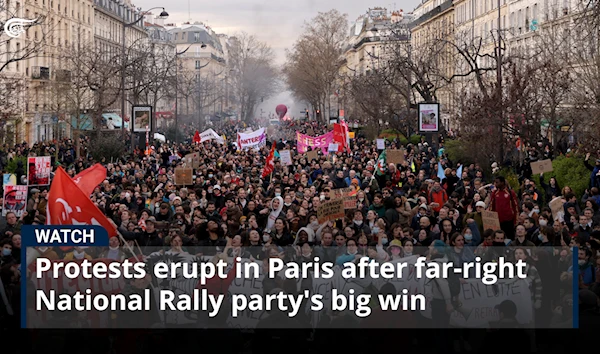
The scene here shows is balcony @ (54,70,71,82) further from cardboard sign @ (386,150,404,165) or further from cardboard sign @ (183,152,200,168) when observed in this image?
cardboard sign @ (386,150,404,165)

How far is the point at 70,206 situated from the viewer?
11102 mm

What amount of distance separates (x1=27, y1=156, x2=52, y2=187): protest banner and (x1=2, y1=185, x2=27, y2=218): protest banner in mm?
2517

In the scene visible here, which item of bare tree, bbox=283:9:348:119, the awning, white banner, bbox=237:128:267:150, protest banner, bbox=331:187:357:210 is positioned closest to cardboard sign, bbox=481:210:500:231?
protest banner, bbox=331:187:357:210

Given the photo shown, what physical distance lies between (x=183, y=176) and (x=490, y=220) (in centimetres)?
1059

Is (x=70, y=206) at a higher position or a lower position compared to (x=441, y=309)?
higher

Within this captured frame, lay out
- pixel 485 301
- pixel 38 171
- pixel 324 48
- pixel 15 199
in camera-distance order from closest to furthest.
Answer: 1. pixel 485 301
2. pixel 15 199
3. pixel 38 171
4. pixel 324 48

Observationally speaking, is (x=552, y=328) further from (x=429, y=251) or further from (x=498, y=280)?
(x=429, y=251)

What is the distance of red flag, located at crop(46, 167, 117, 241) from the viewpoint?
36.1 ft

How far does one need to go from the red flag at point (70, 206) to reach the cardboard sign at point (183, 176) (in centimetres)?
1220

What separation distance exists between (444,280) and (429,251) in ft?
2.74

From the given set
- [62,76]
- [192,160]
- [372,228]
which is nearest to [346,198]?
[372,228]

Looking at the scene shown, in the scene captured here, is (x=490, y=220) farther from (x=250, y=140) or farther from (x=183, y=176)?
(x=250, y=140)

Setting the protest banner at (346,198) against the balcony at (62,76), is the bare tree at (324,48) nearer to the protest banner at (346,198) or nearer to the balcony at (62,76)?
the balcony at (62,76)

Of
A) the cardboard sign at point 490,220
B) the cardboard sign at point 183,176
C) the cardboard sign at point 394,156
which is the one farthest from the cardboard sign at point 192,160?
the cardboard sign at point 490,220
